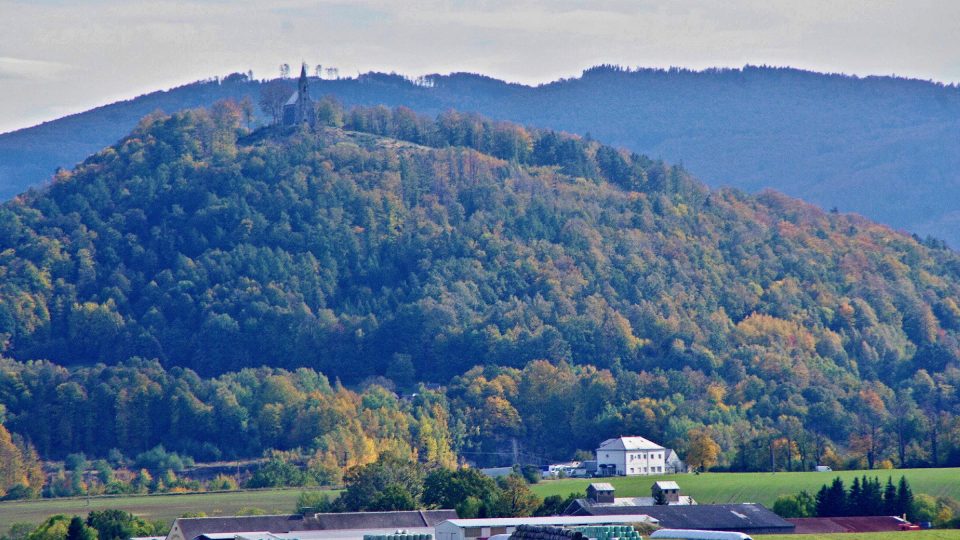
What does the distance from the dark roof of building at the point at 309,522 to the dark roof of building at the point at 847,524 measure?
56.5 feet

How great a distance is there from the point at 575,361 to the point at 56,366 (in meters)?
47.0

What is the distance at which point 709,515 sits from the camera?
340 feet

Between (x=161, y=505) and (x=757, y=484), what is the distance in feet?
121

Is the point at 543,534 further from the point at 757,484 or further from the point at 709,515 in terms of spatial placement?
the point at 757,484

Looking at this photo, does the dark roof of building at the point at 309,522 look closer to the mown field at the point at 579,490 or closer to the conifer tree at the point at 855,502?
the mown field at the point at 579,490

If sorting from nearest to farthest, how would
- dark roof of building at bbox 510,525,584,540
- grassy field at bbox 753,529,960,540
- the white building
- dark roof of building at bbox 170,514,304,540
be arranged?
dark roof of building at bbox 510,525,584,540
grassy field at bbox 753,529,960,540
dark roof of building at bbox 170,514,304,540
the white building

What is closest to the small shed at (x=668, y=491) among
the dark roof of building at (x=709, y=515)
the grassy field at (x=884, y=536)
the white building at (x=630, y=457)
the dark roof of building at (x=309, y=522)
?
the dark roof of building at (x=709, y=515)

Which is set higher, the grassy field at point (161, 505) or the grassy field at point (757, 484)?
the grassy field at point (757, 484)

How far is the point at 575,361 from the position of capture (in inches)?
7805

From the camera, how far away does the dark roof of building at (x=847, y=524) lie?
101062mm

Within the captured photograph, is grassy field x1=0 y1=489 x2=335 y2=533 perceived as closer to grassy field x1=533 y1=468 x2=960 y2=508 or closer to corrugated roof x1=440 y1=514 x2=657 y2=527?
grassy field x1=533 y1=468 x2=960 y2=508

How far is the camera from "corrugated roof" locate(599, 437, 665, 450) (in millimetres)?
152000

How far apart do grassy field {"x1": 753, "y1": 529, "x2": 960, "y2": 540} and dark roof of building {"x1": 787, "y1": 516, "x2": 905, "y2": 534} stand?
429cm

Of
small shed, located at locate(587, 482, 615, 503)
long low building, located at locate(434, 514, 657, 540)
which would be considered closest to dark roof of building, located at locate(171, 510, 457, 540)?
long low building, located at locate(434, 514, 657, 540)
